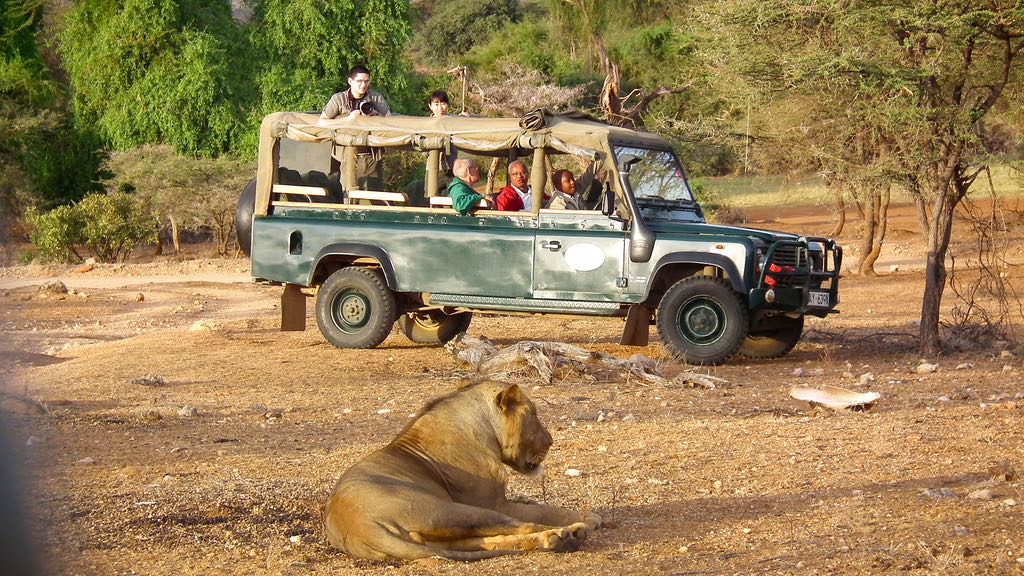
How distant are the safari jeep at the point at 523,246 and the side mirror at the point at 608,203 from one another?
0.02 m

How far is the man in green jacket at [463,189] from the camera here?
11.4m

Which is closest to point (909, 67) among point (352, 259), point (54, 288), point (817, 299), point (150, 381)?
point (817, 299)

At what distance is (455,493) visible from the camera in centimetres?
472

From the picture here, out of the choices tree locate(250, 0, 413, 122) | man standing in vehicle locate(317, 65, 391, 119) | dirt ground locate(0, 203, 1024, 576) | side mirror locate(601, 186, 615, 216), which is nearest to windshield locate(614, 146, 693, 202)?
side mirror locate(601, 186, 615, 216)

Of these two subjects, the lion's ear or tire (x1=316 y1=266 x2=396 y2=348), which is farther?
tire (x1=316 y1=266 x2=396 y2=348)

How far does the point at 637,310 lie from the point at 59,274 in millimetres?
16085

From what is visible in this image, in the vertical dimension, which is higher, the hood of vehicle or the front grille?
the hood of vehicle

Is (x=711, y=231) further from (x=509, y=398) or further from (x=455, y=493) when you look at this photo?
(x=455, y=493)

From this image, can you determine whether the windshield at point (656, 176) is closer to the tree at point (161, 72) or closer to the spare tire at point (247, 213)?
the spare tire at point (247, 213)

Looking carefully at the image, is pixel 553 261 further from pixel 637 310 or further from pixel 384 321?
pixel 384 321

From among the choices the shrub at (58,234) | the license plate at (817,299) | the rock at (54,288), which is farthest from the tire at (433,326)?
the shrub at (58,234)

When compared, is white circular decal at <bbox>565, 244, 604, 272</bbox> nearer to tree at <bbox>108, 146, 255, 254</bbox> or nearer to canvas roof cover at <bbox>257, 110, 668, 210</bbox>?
canvas roof cover at <bbox>257, 110, 668, 210</bbox>

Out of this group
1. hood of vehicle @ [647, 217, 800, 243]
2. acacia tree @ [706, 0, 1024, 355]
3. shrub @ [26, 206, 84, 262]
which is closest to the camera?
acacia tree @ [706, 0, 1024, 355]

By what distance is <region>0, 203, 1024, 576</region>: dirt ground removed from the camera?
4547mm
